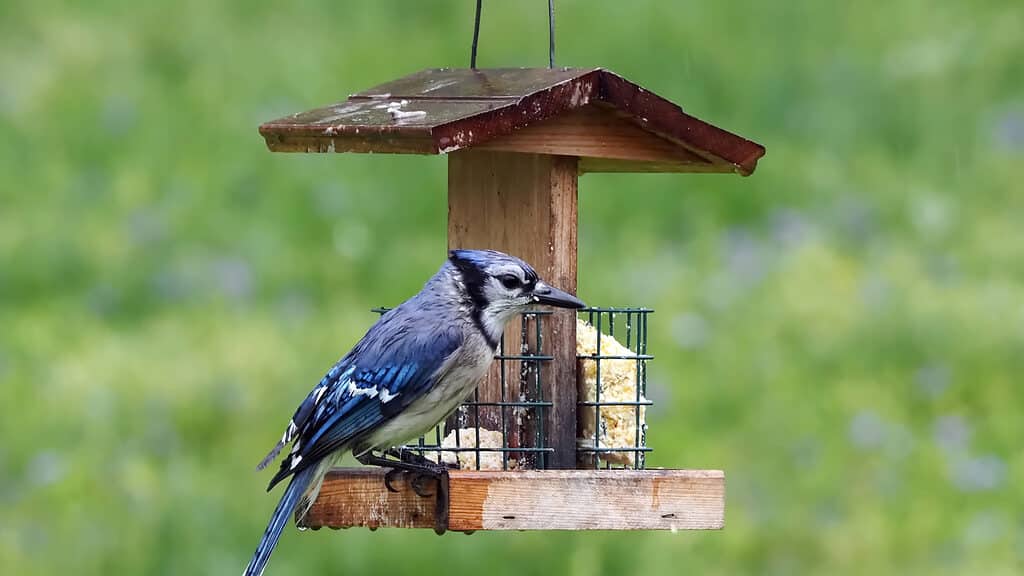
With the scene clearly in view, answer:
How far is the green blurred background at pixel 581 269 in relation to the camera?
7367 mm

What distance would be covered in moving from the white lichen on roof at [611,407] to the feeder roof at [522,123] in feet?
1.98

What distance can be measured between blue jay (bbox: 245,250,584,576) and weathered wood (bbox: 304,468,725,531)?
102 millimetres

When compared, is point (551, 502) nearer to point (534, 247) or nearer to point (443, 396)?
point (443, 396)

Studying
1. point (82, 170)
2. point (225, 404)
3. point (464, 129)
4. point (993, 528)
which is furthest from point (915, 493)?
point (82, 170)

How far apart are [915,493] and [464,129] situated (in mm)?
4386

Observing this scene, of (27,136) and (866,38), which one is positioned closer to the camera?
(27,136)

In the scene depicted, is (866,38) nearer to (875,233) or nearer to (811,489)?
(875,233)

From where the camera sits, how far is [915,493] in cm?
779

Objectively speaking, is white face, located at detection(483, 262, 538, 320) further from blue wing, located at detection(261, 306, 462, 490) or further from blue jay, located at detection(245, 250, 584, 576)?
blue wing, located at detection(261, 306, 462, 490)

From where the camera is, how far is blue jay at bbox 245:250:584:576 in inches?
173

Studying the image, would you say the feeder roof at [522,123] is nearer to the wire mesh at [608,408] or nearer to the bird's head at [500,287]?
the bird's head at [500,287]

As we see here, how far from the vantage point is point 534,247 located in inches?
187

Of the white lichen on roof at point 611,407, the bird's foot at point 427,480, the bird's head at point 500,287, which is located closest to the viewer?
the bird's foot at point 427,480

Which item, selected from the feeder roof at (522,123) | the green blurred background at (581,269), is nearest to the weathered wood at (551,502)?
the feeder roof at (522,123)
